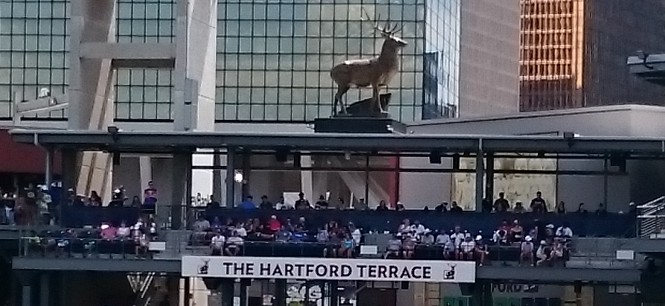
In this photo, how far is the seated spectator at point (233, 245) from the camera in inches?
1795

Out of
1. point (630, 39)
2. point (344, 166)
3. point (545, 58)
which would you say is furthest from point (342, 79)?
point (630, 39)

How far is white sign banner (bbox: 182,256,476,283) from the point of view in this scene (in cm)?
4488

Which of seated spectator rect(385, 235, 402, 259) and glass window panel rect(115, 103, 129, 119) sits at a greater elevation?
glass window panel rect(115, 103, 129, 119)

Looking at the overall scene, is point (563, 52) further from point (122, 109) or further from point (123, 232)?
point (123, 232)

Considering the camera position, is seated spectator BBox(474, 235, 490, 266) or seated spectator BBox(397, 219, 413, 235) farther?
seated spectator BBox(397, 219, 413, 235)

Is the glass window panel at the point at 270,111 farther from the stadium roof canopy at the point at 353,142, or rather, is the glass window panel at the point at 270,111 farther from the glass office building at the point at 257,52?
the stadium roof canopy at the point at 353,142

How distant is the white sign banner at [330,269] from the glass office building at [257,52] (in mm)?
60158

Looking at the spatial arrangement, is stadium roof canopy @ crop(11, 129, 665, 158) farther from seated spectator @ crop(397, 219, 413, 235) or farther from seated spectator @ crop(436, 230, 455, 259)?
seated spectator @ crop(436, 230, 455, 259)

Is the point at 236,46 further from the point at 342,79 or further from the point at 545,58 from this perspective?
the point at 545,58

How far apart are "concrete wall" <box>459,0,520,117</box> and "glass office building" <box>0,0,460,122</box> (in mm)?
29175

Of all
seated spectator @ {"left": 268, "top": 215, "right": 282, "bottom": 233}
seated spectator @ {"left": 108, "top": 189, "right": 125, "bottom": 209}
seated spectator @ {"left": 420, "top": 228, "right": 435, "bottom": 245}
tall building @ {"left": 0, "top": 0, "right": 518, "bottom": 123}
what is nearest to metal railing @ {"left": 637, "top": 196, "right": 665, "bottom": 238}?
seated spectator @ {"left": 420, "top": 228, "right": 435, "bottom": 245}

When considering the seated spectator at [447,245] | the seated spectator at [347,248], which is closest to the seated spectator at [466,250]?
the seated spectator at [447,245]

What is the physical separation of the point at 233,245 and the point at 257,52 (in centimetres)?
6486

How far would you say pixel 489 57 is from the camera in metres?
154
